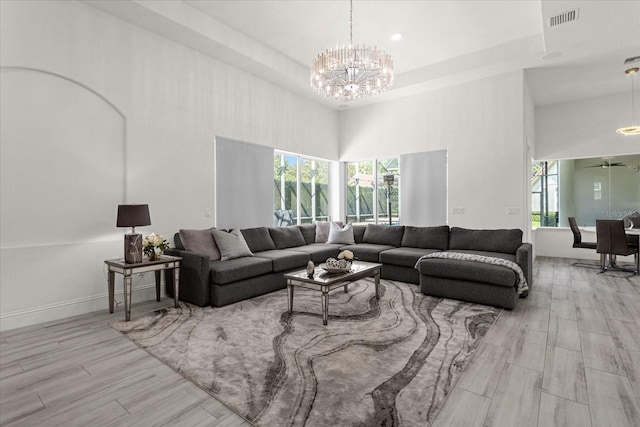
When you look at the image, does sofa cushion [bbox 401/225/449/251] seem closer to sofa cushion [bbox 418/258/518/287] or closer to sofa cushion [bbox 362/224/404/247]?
sofa cushion [bbox 362/224/404/247]

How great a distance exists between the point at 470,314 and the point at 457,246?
1.81 m

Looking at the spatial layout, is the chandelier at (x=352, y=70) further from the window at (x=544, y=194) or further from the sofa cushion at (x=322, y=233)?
the window at (x=544, y=194)

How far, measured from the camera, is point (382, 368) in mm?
2336

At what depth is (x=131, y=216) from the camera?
137 inches

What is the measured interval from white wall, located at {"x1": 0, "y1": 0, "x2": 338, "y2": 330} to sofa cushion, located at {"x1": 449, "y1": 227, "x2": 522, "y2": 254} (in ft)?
12.6

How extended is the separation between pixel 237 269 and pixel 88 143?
2179 millimetres

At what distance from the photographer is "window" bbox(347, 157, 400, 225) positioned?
23.0 feet

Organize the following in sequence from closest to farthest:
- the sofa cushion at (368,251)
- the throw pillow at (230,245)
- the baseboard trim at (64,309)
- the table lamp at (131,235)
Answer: the baseboard trim at (64,309)
the table lamp at (131,235)
the throw pillow at (230,245)
the sofa cushion at (368,251)

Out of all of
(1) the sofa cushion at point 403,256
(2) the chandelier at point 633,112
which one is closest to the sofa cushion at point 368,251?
(1) the sofa cushion at point 403,256

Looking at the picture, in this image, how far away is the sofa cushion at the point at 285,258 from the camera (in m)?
4.46

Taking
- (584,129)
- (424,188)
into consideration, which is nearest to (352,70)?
(424,188)

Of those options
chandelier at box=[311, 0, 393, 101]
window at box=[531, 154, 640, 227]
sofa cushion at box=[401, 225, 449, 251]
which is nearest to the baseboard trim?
chandelier at box=[311, 0, 393, 101]

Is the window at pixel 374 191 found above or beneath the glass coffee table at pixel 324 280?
above

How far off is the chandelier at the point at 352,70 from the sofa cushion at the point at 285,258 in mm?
2271
